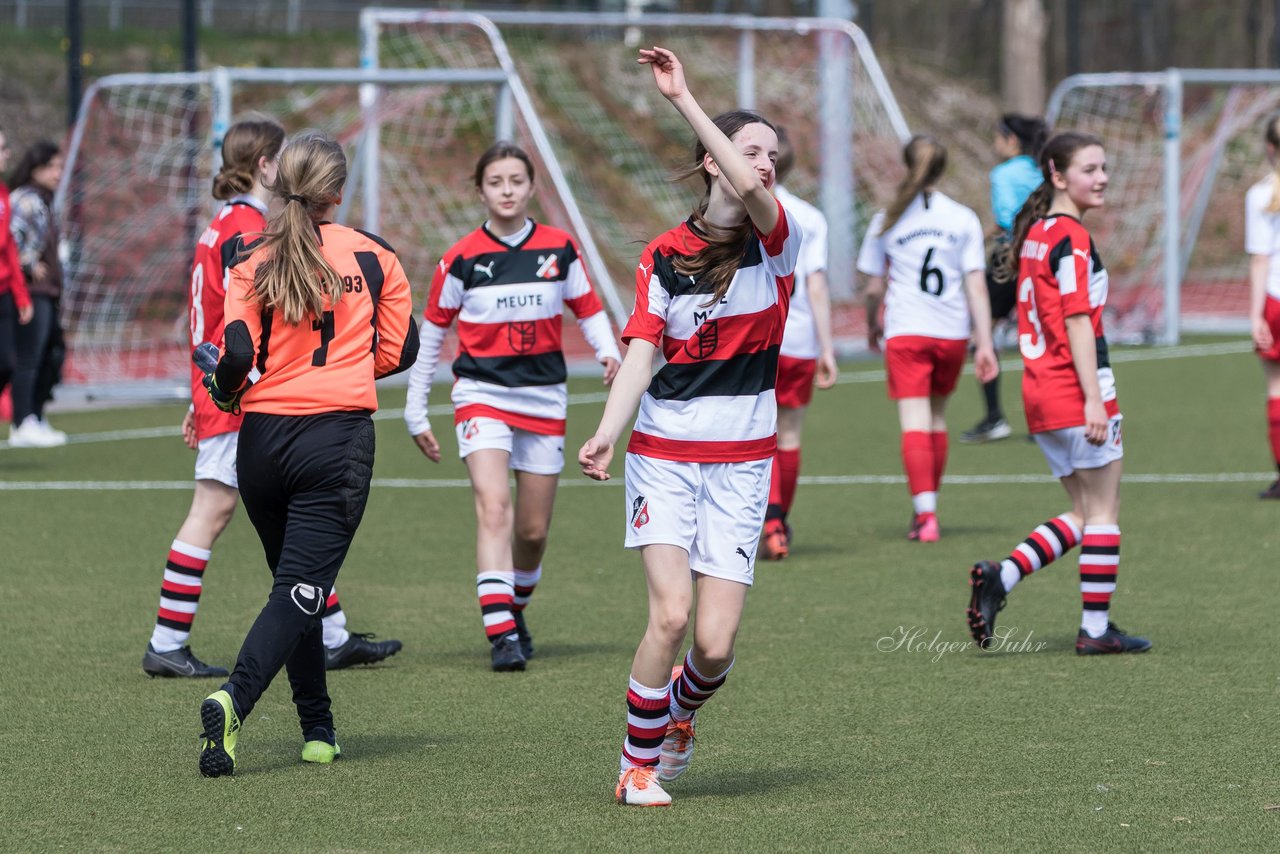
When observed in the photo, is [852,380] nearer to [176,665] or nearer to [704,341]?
[176,665]

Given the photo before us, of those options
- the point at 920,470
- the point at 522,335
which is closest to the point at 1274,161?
the point at 920,470

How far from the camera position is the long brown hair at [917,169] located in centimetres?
958

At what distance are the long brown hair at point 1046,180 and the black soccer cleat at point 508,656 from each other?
92.9 inches

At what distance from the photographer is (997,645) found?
7152 mm

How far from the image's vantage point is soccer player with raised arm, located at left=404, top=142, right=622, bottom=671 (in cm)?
689

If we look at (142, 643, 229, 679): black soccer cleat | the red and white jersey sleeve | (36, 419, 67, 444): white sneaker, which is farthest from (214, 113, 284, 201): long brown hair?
(36, 419, 67, 444): white sneaker

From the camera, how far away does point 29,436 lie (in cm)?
1305

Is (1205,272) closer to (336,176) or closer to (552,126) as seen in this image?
(552,126)

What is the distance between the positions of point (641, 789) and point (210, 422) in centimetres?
237

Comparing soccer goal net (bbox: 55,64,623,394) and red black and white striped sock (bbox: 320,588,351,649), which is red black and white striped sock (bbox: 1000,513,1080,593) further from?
soccer goal net (bbox: 55,64,623,394)

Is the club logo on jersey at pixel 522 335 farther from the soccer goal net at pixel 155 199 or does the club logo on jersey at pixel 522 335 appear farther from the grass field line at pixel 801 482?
the soccer goal net at pixel 155 199

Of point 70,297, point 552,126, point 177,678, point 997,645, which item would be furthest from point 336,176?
point 552,126

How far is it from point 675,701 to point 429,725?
3.78 ft

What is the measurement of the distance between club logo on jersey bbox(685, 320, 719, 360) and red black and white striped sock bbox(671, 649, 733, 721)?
792 millimetres
